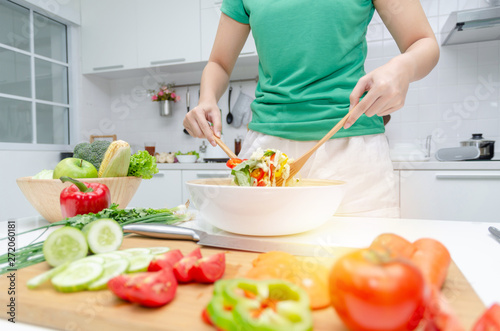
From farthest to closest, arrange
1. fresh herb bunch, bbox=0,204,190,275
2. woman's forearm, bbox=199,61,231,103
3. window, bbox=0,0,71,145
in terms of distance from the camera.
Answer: window, bbox=0,0,71,145 → woman's forearm, bbox=199,61,231,103 → fresh herb bunch, bbox=0,204,190,275

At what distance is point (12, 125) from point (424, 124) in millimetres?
2962

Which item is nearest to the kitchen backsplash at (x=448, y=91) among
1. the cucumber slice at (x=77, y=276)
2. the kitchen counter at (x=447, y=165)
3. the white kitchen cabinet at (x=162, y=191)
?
the kitchen counter at (x=447, y=165)

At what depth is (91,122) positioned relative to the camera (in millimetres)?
3225

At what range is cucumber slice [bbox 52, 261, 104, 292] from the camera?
0.40 m

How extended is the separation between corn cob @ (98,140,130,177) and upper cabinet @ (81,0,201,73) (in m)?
1.98

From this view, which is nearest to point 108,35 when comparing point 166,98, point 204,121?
point 166,98

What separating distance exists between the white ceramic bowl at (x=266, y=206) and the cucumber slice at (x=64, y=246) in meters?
0.21

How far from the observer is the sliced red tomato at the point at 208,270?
412 mm

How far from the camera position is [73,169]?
0.84 meters

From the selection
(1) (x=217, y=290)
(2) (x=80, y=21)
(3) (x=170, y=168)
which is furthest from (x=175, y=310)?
(2) (x=80, y=21)

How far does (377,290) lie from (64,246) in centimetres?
43

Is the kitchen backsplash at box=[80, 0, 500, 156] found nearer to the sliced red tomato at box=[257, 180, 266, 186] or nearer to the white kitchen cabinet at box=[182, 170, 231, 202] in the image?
the white kitchen cabinet at box=[182, 170, 231, 202]

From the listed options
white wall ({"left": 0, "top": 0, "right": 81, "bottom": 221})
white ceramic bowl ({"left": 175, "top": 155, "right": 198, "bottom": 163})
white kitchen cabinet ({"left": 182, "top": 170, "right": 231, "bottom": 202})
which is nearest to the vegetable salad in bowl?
white kitchen cabinet ({"left": 182, "top": 170, "right": 231, "bottom": 202})

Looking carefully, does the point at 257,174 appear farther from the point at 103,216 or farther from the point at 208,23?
the point at 208,23
